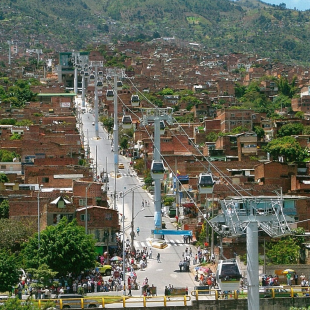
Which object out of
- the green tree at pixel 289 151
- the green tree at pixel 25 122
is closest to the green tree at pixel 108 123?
the green tree at pixel 25 122

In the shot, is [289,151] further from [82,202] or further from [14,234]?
[14,234]

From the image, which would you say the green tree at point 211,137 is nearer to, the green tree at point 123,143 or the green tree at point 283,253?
the green tree at point 123,143

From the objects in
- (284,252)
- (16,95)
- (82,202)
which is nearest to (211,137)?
(82,202)

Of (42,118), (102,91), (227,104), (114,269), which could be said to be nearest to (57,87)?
(102,91)

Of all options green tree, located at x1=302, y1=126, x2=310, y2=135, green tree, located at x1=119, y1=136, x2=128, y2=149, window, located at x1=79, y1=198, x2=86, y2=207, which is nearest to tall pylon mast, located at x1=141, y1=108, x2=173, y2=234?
window, located at x1=79, y1=198, x2=86, y2=207

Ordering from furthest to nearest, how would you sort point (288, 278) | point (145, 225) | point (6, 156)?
point (6, 156) → point (145, 225) → point (288, 278)

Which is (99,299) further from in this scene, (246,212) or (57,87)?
(57,87)
